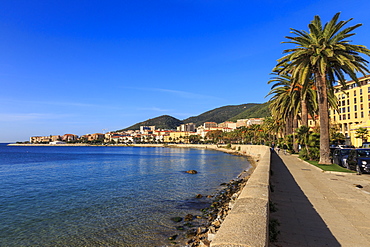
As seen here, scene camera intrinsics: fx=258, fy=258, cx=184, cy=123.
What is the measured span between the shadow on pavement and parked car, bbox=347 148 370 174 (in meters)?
7.43

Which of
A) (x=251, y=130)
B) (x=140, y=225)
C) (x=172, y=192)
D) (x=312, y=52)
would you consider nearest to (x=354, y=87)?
(x=251, y=130)

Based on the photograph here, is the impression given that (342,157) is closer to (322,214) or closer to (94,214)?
(322,214)

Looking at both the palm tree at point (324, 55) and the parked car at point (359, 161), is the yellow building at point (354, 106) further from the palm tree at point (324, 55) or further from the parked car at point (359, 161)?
the parked car at point (359, 161)

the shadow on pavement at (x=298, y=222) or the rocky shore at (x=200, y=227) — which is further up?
the shadow on pavement at (x=298, y=222)

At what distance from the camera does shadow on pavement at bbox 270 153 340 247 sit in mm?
5387

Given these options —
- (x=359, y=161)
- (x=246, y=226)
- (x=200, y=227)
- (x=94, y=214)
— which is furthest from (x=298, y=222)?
(x=359, y=161)

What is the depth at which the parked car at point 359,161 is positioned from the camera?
1509cm

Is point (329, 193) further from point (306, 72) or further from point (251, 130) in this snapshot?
point (251, 130)

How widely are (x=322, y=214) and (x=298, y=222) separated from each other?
1.17m

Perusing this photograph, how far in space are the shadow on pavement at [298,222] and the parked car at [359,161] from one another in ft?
24.4

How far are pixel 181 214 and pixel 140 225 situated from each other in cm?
233

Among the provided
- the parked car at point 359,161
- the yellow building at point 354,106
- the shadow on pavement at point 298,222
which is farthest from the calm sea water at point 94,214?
the yellow building at point 354,106

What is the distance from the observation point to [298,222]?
21.9 ft

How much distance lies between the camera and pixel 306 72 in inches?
778
